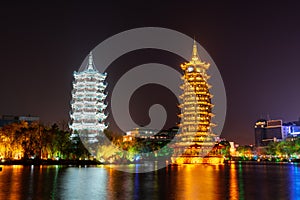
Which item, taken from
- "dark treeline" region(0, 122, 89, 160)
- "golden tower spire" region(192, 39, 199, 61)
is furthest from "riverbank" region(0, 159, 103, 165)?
"golden tower spire" region(192, 39, 199, 61)

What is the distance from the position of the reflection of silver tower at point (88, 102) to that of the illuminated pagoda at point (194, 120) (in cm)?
2303

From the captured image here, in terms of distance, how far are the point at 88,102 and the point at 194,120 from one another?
30.7 meters

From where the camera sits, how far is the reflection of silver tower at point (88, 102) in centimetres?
10369

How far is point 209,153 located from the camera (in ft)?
339

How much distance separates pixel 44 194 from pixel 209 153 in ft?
278

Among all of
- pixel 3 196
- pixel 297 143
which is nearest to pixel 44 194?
pixel 3 196

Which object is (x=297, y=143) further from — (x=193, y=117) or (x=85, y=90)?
(x=85, y=90)

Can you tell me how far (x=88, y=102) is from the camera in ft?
343

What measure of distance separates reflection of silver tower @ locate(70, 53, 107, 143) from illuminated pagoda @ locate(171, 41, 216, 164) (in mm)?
23035

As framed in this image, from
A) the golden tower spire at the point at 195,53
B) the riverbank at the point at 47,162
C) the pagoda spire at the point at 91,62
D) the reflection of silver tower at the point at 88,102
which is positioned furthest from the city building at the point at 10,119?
the riverbank at the point at 47,162

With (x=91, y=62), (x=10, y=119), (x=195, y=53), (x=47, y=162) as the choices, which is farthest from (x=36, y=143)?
(x=10, y=119)

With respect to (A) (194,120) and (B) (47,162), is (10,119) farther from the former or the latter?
(B) (47,162)

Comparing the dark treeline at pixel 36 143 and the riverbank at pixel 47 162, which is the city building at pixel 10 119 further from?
the riverbank at pixel 47 162

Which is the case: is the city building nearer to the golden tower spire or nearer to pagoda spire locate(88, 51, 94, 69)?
pagoda spire locate(88, 51, 94, 69)
